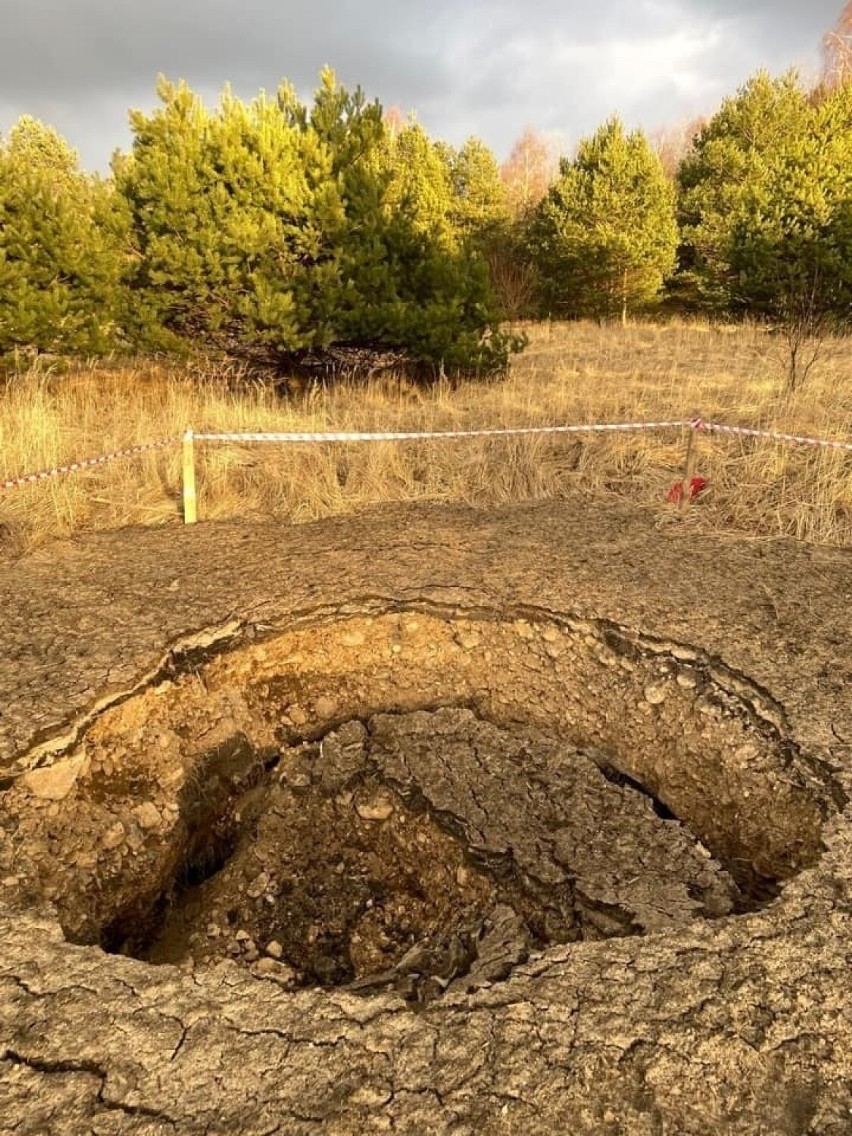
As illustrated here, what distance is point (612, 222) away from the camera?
18.2 metres

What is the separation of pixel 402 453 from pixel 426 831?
12.8ft

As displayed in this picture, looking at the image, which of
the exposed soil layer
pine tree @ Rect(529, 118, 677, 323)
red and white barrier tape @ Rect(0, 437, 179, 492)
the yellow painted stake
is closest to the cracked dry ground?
the exposed soil layer

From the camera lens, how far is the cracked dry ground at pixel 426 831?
4.93 ft

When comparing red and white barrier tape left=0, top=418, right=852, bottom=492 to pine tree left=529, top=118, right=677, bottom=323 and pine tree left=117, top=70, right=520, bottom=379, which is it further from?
pine tree left=529, top=118, right=677, bottom=323

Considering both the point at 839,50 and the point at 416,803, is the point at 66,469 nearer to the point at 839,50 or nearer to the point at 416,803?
the point at 416,803

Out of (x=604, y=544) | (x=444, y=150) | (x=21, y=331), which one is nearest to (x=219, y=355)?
(x=21, y=331)

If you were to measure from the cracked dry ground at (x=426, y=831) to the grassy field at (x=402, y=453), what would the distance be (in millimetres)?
469

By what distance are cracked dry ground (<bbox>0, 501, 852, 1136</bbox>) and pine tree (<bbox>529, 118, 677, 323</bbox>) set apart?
15730 millimetres

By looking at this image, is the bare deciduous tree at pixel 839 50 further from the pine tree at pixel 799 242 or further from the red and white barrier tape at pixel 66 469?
the red and white barrier tape at pixel 66 469

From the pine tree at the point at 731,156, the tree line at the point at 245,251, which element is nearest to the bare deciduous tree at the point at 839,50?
the pine tree at the point at 731,156

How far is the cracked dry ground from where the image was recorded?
59.2 inches

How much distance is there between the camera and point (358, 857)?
263cm

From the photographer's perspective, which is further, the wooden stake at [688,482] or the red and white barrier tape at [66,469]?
the wooden stake at [688,482]

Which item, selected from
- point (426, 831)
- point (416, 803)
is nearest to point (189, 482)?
point (416, 803)
